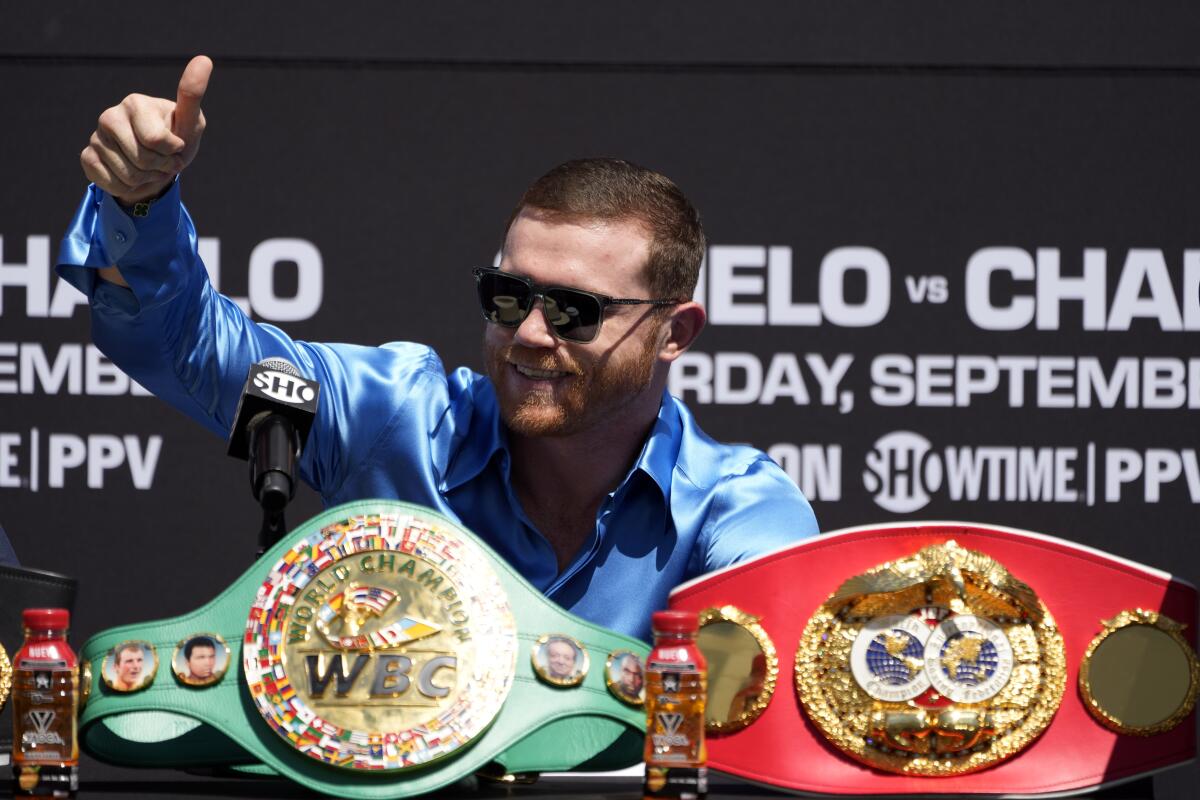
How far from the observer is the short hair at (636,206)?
199 centimetres

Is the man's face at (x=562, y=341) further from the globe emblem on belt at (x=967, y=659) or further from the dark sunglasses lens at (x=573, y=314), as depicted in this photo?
the globe emblem on belt at (x=967, y=659)

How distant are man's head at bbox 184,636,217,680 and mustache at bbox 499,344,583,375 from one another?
0.58 meters

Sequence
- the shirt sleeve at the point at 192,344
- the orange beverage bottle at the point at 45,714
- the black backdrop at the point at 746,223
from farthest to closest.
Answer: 1. the black backdrop at the point at 746,223
2. the shirt sleeve at the point at 192,344
3. the orange beverage bottle at the point at 45,714

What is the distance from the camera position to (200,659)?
→ 4.83 ft

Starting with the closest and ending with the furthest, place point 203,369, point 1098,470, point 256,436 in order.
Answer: point 256,436
point 203,369
point 1098,470

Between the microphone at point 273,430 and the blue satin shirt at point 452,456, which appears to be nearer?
the microphone at point 273,430

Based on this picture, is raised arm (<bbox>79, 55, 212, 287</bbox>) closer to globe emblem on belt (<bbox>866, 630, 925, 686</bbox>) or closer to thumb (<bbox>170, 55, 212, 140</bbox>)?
thumb (<bbox>170, 55, 212, 140</bbox>)

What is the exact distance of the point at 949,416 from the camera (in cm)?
312

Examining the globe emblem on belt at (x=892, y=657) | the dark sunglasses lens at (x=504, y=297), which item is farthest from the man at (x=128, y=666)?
the globe emblem on belt at (x=892, y=657)

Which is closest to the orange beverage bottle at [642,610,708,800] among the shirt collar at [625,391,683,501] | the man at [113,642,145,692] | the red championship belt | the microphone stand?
the red championship belt

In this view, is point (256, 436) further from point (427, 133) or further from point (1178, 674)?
point (427, 133)

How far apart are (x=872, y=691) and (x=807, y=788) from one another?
0.12m

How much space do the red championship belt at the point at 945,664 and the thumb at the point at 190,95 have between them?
0.71 m

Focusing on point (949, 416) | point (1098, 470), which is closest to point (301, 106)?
point (949, 416)
